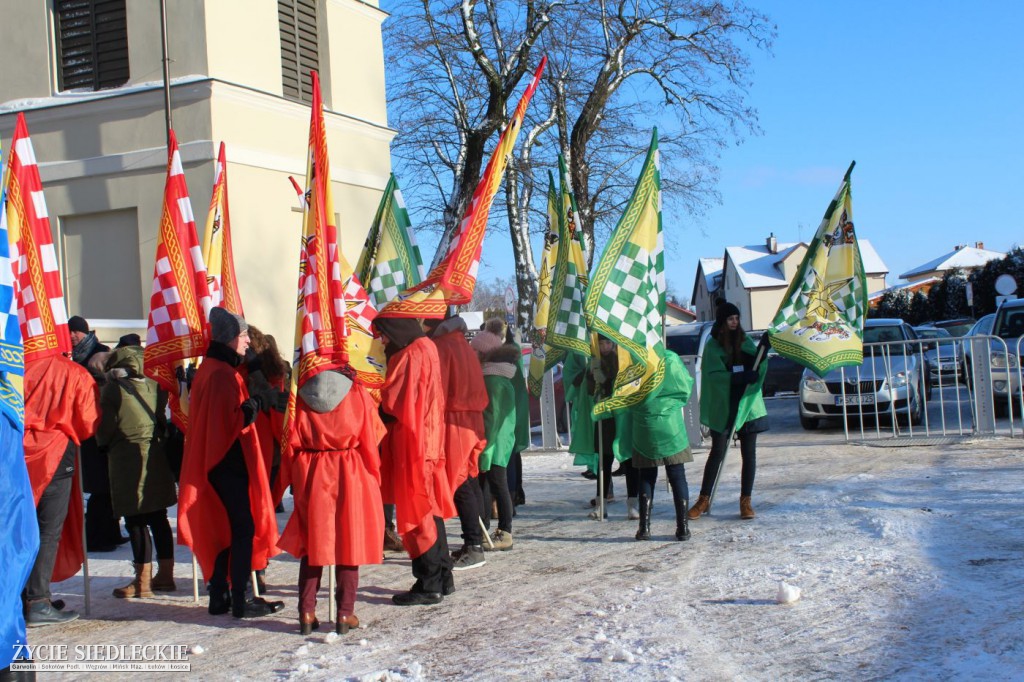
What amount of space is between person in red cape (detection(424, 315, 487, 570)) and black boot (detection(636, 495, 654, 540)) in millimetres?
1382

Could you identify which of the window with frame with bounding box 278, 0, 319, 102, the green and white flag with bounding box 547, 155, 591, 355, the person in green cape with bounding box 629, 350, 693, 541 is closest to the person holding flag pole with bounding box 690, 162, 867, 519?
the person in green cape with bounding box 629, 350, 693, 541

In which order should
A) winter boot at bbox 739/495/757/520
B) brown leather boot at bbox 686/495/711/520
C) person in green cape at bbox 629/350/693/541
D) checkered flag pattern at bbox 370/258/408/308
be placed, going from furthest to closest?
checkered flag pattern at bbox 370/258/408/308 < brown leather boot at bbox 686/495/711/520 < winter boot at bbox 739/495/757/520 < person in green cape at bbox 629/350/693/541

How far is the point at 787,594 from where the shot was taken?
18.5ft

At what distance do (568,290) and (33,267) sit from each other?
476 cm

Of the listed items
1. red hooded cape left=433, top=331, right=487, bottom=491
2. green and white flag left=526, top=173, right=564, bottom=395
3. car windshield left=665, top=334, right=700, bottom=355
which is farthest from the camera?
car windshield left=665, top=334, right=700, bottom=355

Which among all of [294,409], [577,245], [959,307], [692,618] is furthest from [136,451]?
[959,307]

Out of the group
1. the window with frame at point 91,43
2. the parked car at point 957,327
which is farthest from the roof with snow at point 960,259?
the window with frame at point 91,43

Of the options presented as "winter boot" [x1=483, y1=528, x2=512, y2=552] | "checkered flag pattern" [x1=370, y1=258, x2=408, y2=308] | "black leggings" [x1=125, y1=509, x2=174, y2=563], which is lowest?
"winter boot" [x1=483, y1=528, x2=512, y2=552]

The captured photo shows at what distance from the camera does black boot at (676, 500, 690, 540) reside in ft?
25.1

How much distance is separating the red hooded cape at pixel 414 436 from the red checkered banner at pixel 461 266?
0.89 ft

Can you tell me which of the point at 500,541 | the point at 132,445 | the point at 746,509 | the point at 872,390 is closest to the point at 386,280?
the point at 500,541

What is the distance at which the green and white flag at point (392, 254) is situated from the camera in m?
8.90

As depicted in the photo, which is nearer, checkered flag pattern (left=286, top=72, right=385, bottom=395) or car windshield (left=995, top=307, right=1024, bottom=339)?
checkered flag pattern (left=286, top=72, right=385, bottom=395)

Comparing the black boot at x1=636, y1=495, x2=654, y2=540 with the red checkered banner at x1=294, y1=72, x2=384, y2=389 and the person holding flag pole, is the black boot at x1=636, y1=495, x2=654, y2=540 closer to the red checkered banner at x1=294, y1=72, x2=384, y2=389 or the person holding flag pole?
the person holding flag pole
